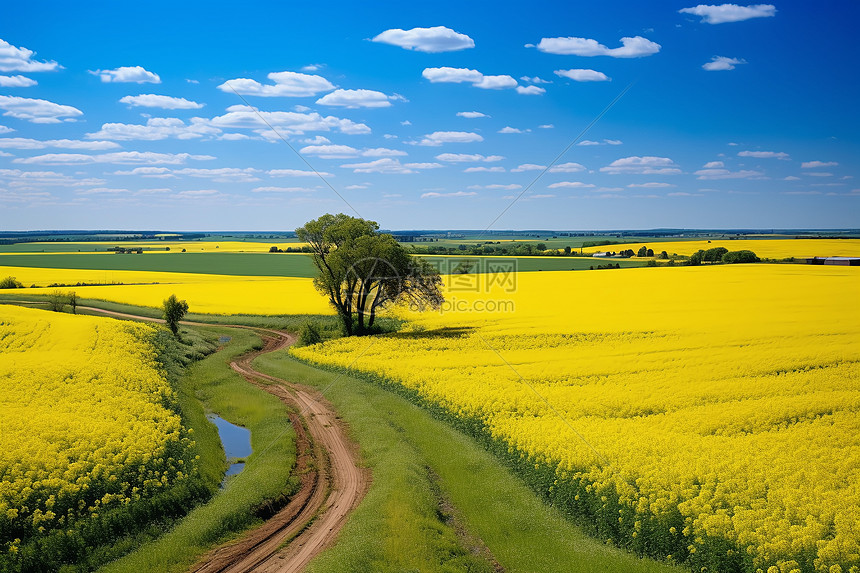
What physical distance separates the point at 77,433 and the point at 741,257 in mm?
81010

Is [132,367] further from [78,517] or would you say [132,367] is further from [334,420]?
[78,517]

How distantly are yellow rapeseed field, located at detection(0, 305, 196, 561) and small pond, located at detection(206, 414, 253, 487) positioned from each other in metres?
1.93

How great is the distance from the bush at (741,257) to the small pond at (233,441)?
74181mm

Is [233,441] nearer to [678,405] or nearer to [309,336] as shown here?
[309,336]

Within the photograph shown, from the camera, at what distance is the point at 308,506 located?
1574 cm

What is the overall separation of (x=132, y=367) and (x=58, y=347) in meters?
5.55

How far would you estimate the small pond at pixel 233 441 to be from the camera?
62.8 feet

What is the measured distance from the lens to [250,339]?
39.6 m

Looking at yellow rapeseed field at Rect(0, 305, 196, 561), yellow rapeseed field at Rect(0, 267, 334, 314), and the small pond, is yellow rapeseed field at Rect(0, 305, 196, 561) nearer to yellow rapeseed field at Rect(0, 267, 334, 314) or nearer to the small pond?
the small pond

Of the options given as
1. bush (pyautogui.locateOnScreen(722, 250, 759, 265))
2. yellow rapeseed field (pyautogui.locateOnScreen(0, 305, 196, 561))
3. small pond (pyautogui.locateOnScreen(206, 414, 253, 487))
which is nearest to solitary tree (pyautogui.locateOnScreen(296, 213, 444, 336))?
yellow rapeseed field (pyautogui.locateOnScreen(0, 305, 196, 561))

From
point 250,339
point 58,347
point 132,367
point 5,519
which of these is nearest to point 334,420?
point 132,367

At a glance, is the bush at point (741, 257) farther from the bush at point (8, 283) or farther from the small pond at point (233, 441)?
the bush at point (8, 283)

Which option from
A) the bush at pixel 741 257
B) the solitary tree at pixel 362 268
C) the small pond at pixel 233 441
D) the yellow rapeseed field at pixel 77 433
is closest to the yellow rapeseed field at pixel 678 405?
the solitary tree at pixel 362 268

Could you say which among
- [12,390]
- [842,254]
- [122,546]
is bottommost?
[122,546]
